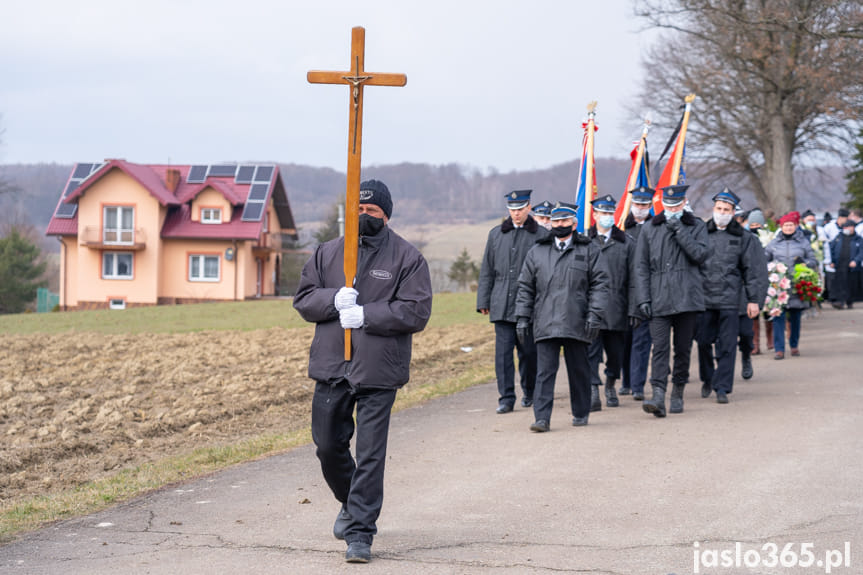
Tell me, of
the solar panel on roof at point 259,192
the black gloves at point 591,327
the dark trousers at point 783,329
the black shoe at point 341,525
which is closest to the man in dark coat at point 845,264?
the dark trousers at point 783,329

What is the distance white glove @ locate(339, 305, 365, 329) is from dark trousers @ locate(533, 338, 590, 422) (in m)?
4.24

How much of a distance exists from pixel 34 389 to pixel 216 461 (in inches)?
260

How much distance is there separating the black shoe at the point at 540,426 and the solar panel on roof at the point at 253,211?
→ 153ft

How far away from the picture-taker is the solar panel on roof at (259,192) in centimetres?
5591

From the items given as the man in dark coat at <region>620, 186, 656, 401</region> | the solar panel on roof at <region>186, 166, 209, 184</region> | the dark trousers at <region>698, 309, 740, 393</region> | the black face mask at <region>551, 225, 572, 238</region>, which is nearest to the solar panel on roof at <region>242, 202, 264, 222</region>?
the solar panel on roof at <region>186, 166, 209, 184</region>

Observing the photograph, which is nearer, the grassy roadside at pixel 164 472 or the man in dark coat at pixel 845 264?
the grassy roadside at pixel 164 472

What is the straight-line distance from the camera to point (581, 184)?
1319 centimetres

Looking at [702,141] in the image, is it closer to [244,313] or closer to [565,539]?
[244,313]

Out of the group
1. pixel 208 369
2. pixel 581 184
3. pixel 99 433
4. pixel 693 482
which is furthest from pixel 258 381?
pixel 693 482

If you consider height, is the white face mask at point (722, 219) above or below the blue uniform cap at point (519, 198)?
below

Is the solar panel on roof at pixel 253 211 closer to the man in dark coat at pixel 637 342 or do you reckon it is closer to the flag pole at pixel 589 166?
the flag pole at pixel 589 166

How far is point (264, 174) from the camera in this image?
57562mm

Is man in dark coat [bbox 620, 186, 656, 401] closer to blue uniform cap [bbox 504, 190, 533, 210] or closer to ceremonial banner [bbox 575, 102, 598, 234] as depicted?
ceremonial banner [bbox 575, 102, 598, 234]

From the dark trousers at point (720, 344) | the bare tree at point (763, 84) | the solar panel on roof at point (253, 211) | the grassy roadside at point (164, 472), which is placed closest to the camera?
the grassy roadside at point (164, 472)
